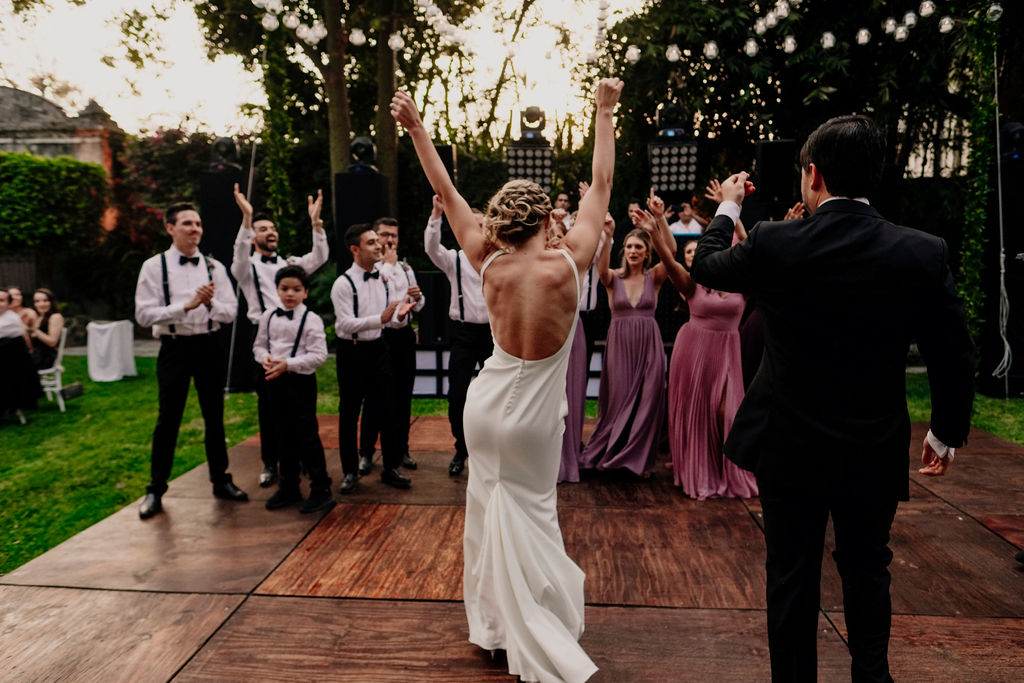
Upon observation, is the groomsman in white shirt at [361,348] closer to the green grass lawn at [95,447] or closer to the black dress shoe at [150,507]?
the black dress shoe at [150,507]

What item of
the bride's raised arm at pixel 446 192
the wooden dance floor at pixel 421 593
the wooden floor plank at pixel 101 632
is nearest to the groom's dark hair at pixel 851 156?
the bride's raised arm at pixel 446 192

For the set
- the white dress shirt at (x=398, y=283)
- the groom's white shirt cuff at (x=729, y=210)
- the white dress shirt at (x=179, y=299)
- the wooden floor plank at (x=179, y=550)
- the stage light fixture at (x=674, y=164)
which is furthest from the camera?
the stage light fixture at (x=674, y=164)

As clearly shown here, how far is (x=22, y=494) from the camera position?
486 centimetres

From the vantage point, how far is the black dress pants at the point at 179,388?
166 inches

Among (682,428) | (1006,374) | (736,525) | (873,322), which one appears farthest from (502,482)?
(1006,374)

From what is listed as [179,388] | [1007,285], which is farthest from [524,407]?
[1007,285]

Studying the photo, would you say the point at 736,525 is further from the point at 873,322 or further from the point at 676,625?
the point at 873,322

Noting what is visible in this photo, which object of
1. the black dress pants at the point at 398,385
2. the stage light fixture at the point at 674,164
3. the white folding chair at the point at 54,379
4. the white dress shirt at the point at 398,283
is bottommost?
the white folding chair at the point at 54,379

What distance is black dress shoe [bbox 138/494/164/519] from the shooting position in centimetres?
416

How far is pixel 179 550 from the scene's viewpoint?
369cm

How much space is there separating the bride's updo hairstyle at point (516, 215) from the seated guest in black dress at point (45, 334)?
24.2 feet

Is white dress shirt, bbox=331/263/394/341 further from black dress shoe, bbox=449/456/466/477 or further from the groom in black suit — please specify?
the groom in black suit

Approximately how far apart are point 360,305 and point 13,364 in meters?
4.78

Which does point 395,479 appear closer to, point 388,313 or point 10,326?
point 388,313
